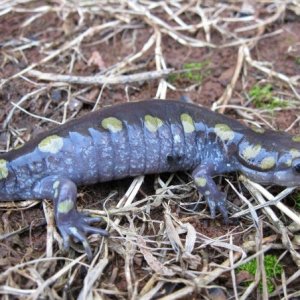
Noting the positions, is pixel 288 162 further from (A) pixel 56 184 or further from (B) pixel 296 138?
(A) pixel 56 184

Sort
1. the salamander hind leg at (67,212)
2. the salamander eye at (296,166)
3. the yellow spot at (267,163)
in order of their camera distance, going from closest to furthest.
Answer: the salamander hind leg at (67,212) → the salamander eye at (296,166) → the yellow spot at (267,163)

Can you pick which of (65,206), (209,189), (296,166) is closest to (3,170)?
(65,206)

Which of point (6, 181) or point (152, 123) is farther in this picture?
point (152, 123)

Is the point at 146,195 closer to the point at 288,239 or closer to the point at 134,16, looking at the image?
the point at 288,239

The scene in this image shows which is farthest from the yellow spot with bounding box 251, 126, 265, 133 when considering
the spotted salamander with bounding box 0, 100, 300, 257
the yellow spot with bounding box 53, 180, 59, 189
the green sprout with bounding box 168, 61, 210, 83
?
the yellow spot with bounding box 53, 180, 59, 189

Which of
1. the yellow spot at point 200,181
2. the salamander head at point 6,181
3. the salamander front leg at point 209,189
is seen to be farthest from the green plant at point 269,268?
the salamander head at point 6,181

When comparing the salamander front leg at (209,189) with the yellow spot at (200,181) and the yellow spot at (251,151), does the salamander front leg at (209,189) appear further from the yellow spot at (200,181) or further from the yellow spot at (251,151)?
the yellow spot at (251,151)
